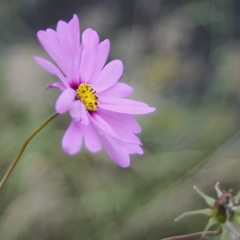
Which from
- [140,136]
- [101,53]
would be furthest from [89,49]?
[140,136]

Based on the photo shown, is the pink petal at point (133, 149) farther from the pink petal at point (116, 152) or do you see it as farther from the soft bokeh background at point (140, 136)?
the soft bokeh background at point (140, 136)

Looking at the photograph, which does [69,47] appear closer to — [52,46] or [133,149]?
[52,46]

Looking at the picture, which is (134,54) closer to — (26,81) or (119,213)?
(26,81)

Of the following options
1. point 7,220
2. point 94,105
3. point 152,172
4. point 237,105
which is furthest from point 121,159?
point 237,105

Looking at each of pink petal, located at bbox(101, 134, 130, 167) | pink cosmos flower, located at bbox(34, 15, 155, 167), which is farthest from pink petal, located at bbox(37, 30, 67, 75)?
pink petal, located at bbox(101, 134, 130, 167)

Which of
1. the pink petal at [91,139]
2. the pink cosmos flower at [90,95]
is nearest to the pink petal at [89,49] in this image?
the pink cosmos flower at [90,95]
